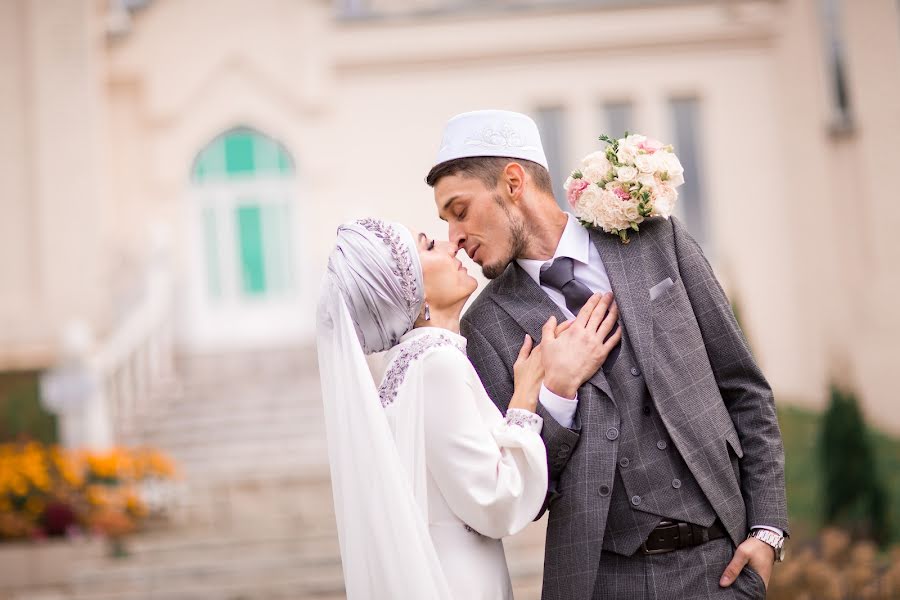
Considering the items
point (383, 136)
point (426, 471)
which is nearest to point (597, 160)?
point (426, 471)

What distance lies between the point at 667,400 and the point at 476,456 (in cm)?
58

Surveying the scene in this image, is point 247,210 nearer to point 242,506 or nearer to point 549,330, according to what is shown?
point 242,506

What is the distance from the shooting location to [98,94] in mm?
16062

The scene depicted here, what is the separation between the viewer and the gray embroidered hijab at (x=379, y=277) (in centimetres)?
300

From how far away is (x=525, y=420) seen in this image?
2.95 metres

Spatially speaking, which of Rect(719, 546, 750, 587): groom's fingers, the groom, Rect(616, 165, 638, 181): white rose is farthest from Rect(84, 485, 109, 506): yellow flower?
Rect(719, 546, 750, 587): groom's fingers

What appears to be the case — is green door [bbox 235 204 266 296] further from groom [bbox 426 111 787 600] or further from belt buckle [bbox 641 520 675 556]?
belt buckle [bbox 641 520 675 556]

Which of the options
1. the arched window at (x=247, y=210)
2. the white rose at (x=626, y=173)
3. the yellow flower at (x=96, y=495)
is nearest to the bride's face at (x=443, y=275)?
the white rose at (x=626, y=173)

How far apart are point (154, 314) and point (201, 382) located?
103 centimetres

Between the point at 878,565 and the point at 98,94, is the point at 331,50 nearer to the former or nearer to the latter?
the point at 98,94

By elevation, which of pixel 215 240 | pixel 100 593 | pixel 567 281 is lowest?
pixel 100 593

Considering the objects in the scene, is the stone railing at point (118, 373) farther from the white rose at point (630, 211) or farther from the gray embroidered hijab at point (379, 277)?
the white rose at point (630, 211)

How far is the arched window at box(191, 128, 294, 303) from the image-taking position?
647 inches

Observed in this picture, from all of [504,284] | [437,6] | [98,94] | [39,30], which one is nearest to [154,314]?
[98,94]
